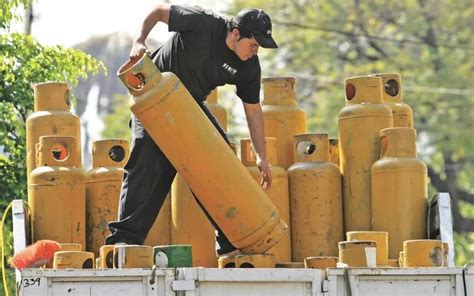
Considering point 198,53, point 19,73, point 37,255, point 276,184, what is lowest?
point 37,255

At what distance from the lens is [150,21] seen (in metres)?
9.09

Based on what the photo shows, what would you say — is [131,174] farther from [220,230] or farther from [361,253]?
[361,253]

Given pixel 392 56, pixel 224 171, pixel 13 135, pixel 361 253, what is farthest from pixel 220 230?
pixel 392 56

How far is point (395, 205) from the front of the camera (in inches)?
382

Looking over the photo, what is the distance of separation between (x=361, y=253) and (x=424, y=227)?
1.64 metres

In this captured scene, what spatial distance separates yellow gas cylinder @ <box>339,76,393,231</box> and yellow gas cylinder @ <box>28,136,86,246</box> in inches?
66.5

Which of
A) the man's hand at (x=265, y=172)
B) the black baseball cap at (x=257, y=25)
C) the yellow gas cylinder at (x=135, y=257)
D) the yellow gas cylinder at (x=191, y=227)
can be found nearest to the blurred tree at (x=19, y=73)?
the yellow gas cylinder at (x=191, y=227)

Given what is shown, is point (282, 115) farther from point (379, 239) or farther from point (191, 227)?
point (379, 239)

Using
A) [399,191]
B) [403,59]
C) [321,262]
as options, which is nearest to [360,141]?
[399,191]

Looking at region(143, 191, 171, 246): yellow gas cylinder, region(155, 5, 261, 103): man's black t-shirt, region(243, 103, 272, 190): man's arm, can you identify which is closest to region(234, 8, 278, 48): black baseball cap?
region(155, 5, 261, 103): man's black t-shirt

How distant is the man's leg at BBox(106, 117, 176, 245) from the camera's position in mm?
9070

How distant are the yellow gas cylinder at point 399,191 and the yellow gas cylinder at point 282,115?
0.71 m

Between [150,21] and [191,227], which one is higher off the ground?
[150,21]

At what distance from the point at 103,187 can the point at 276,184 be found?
109 centimetres
